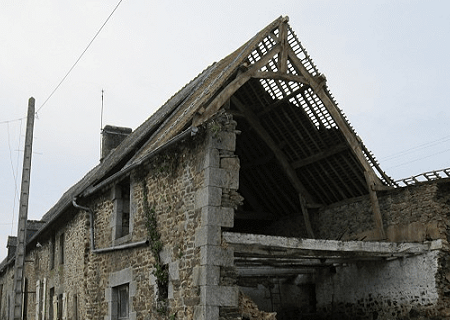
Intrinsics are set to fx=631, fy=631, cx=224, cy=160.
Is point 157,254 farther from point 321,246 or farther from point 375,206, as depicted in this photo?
point 375,206

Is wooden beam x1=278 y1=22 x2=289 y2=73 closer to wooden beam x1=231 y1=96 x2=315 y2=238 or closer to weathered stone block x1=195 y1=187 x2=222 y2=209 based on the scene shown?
wooden beam x1=231 y1=96 x2=315 y2=238

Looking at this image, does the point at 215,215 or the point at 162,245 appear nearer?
the point at 215,215

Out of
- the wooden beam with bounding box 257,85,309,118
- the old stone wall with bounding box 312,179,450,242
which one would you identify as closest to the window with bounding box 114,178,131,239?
the wooden beam with bounding box 257,85,309,118

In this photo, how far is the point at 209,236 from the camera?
905 centimetres

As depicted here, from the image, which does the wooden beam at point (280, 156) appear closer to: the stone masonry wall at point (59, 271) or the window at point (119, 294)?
the window at point (119, 294)

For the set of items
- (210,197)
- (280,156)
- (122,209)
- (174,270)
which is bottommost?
(174,270)

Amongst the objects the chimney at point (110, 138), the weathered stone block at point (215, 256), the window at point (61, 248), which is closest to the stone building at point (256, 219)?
the weathered stone block at point (215, 256)

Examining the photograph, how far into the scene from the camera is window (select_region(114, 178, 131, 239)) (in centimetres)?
1212

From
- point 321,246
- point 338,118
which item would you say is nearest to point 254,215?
point 338,118

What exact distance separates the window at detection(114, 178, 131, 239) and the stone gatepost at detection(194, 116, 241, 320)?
314 centimetres

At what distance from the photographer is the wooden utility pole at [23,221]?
41.8 feet

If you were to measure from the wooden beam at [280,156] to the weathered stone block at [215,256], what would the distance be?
431 cm

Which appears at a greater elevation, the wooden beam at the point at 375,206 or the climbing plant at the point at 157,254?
the wooden beam at the point at 375,206

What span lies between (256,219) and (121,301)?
4.11 metres
